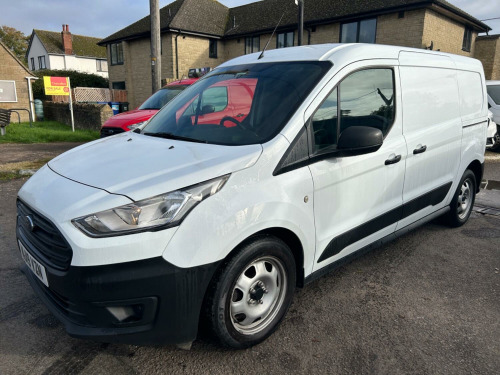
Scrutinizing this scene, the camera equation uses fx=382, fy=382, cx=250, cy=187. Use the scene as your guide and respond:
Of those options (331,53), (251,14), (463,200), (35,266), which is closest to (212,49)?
(251,14)

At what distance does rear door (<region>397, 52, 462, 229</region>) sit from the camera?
3404 millimetres

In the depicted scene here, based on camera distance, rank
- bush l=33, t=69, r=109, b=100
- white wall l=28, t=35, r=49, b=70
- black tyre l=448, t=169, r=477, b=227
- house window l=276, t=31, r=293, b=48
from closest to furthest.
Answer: black tyre l=448, t=169, r=477, b=227
house window l=276, t=31, r=293, b=48
bush l=33, t=69, r=109, b=100
white wall l=28, t=35, r=49, b=70

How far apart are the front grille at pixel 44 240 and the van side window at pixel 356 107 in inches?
65.0

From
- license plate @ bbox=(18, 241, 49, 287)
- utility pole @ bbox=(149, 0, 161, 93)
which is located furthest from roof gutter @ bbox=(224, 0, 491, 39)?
license plate @ bbox=(18, 241, 49, 287)

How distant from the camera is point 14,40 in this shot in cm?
5594

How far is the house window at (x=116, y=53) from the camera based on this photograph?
2824 centimetres

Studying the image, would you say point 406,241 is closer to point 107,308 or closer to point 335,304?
point 335,304

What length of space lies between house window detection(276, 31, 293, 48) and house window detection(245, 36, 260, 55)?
53.1 inches

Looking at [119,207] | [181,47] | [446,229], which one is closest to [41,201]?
[119,207]

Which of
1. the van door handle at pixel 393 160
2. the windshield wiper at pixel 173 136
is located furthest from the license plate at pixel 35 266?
the van door handle at pixel 393 160

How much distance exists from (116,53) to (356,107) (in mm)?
29504

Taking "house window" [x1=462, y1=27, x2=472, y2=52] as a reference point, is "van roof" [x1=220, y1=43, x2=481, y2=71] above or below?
below

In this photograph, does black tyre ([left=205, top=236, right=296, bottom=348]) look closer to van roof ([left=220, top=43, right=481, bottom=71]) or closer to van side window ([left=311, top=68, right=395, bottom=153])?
van side window ([left=311, top=68, right=395, bottom=153])

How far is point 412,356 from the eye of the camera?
2.44 metres
